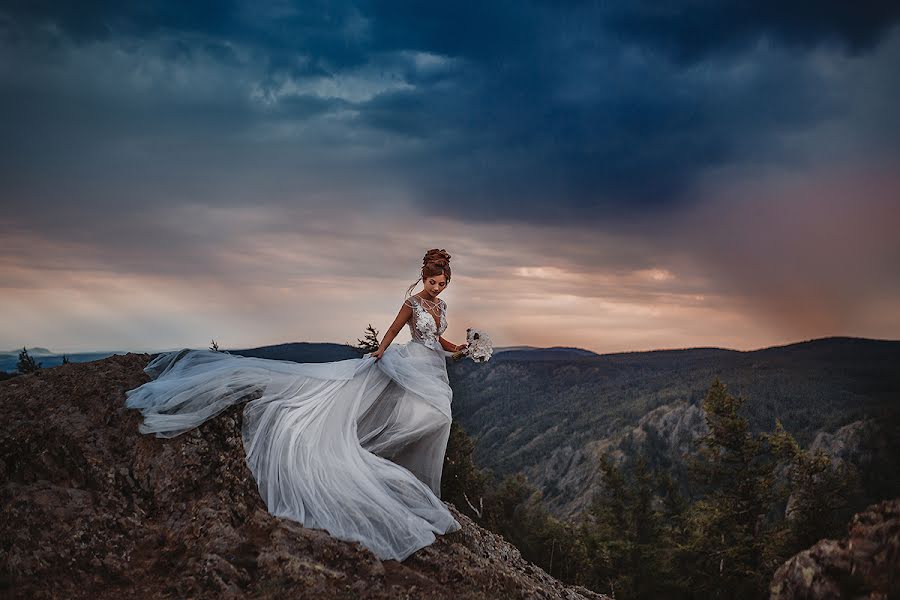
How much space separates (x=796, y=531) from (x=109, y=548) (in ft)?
98.5

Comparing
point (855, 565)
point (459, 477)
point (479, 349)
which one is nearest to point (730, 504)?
point (459, 477)

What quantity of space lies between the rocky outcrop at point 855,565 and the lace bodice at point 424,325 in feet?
15.6

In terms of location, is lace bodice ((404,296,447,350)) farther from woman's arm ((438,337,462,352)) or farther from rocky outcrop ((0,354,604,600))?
rocky outcrop ((0,354,604,600))

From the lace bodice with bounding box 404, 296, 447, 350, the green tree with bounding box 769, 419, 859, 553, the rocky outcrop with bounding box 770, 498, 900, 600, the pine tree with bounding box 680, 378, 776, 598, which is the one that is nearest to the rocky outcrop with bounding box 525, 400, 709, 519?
A: the pine tree with bounding box 680, 378, 776, 598

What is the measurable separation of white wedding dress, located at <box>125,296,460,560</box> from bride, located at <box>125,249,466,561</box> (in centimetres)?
1

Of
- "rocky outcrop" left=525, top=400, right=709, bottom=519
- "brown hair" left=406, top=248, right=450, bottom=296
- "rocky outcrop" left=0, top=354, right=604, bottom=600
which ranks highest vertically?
"brown hair" left=406, top=248, right=450, bottom=296

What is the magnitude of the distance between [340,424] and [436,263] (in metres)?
2.41

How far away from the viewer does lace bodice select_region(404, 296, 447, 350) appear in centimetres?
867

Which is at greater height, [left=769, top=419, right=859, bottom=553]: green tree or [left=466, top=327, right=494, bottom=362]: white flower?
[left=466, top=327, right=494, bottom=362]: white flower

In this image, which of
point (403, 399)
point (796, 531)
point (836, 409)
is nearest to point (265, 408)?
point (403, 399)

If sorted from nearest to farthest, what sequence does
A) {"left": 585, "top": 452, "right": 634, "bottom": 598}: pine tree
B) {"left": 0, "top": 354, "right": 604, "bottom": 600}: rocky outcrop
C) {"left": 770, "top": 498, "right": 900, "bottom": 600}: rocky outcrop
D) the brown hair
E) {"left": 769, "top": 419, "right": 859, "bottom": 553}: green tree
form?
{"left": 770, "top": 498, "right": 900, "bottom": 600}: rocky outcrop → {"left": 0, "top": 354, "right": 604, "bottom": 600}: rocky outcrop → the brown hair → {"left": 769, "top": 419, "right": 859, "bottom": 553}: green tree → {"left": 585, "top": 452, "right": 634, "bottom": 598}: pine tree

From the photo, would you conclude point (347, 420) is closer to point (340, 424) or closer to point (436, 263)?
point (340, 424)

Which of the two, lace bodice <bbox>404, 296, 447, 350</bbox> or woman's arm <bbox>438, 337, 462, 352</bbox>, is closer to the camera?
lace bodice <bbox>404, 296, 447, 350</bbox>

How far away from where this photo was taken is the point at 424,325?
8703mm
